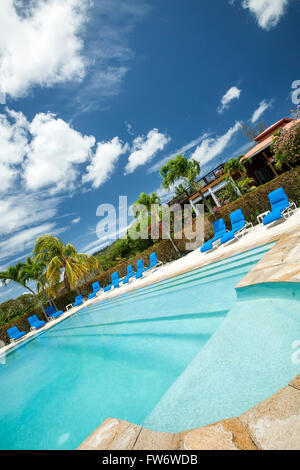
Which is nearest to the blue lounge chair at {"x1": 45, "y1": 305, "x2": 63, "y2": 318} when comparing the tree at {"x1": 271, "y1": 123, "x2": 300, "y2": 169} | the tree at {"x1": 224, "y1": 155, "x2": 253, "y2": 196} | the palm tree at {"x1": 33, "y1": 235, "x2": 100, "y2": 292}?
the palm tree at {"x1": 33, "y1": 235, "x2": 100, "y2": 292}

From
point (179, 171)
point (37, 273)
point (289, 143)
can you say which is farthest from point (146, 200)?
point (289, 143)

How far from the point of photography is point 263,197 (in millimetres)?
10539

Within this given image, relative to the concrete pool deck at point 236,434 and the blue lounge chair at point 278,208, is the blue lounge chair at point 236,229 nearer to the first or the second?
the blue lounge chair at point 278,208

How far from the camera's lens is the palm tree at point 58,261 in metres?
19.3

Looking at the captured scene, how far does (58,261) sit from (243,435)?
2074cm

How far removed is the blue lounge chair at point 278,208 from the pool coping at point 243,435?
7.20 metres

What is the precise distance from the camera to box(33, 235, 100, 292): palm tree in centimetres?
1934

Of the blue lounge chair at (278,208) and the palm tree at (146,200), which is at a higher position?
the palm tree at (146,200)

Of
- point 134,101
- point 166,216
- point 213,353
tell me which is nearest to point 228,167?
point 166,216

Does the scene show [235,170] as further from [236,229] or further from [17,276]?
[17,276]

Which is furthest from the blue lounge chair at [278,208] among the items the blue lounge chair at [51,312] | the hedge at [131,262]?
the blue lounge chair at [51,312]

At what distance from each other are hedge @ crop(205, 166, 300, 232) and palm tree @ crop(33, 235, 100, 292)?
13890 millimetres

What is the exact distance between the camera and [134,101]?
18.4 m

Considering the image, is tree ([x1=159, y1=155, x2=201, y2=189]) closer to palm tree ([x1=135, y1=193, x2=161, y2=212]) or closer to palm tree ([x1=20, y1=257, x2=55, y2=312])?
palm tree ([x1=135, y1=193, x2=161, y2=212])
